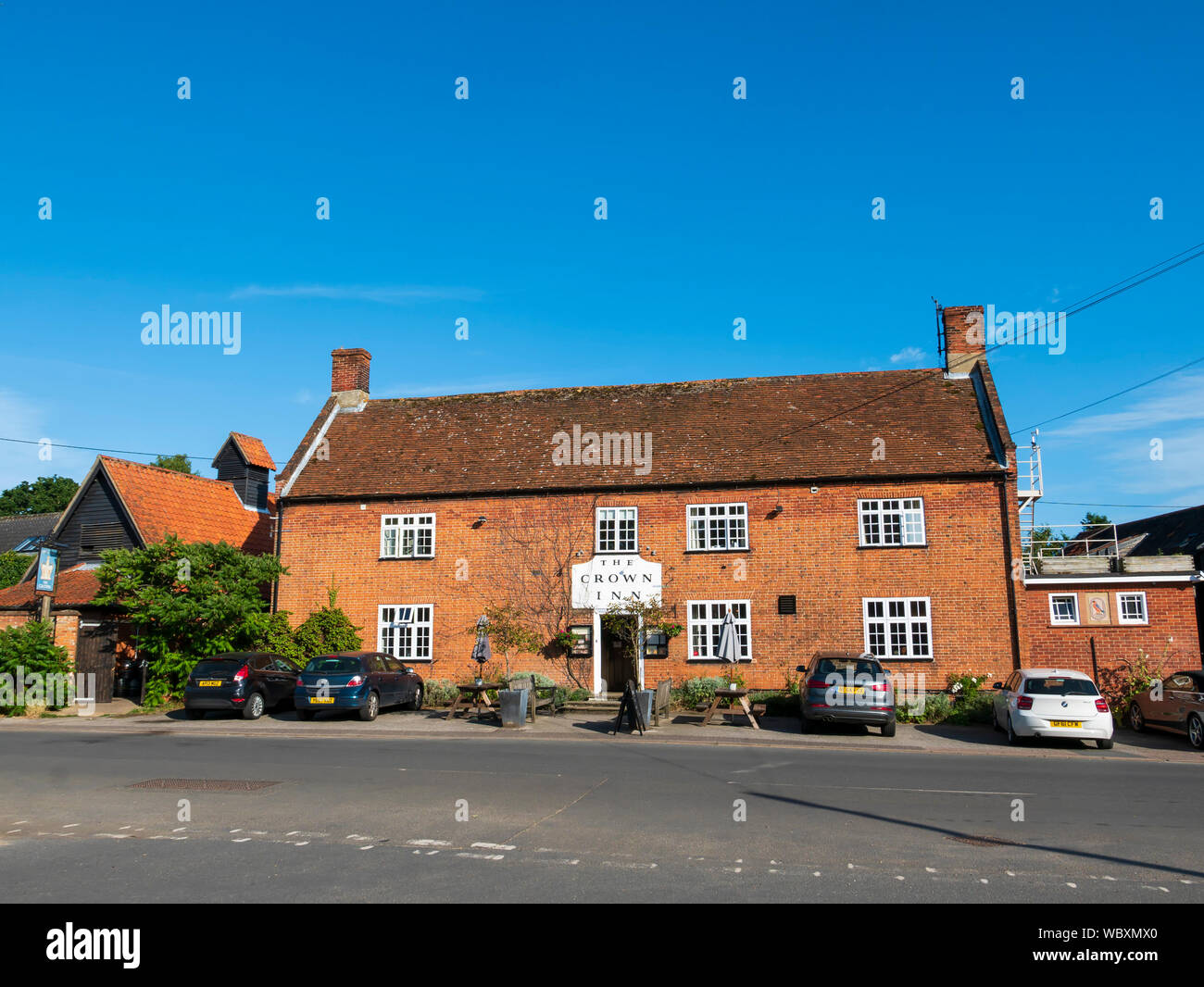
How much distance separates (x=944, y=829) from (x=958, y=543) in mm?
15719

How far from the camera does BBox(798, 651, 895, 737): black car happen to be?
1830 cm

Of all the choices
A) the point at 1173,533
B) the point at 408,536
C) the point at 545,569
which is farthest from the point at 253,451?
the point at 1173,533

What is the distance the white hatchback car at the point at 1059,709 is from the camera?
55.2 ft

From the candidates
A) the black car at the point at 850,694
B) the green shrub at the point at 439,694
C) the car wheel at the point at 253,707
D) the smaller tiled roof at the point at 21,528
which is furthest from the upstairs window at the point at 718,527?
the smaller tiled roof at the point at 21,528

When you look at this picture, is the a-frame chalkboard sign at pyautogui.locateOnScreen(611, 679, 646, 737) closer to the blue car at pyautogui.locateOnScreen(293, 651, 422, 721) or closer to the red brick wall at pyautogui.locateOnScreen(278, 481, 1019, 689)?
the red brick wall at pyautogui.locateOnScreen(278, 481, 1019, 689)

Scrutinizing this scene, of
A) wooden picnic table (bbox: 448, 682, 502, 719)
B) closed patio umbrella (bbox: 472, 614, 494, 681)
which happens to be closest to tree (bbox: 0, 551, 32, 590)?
closed patio umbrella (bbox: 472, 614, 494, 681)

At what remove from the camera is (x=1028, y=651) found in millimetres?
22656

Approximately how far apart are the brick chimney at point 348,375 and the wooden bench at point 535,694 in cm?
1263

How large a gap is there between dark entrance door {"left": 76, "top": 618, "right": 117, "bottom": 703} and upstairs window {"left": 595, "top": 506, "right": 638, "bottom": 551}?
14324 millimetres

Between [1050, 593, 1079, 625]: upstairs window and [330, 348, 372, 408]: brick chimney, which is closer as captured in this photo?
[1050, 593, 1079, 625]: upstairs window

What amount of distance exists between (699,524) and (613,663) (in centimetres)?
478

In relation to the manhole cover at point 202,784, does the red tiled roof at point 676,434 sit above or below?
above

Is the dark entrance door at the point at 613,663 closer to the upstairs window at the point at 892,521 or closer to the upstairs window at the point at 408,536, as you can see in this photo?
the upstairs window at the point at 408,536
